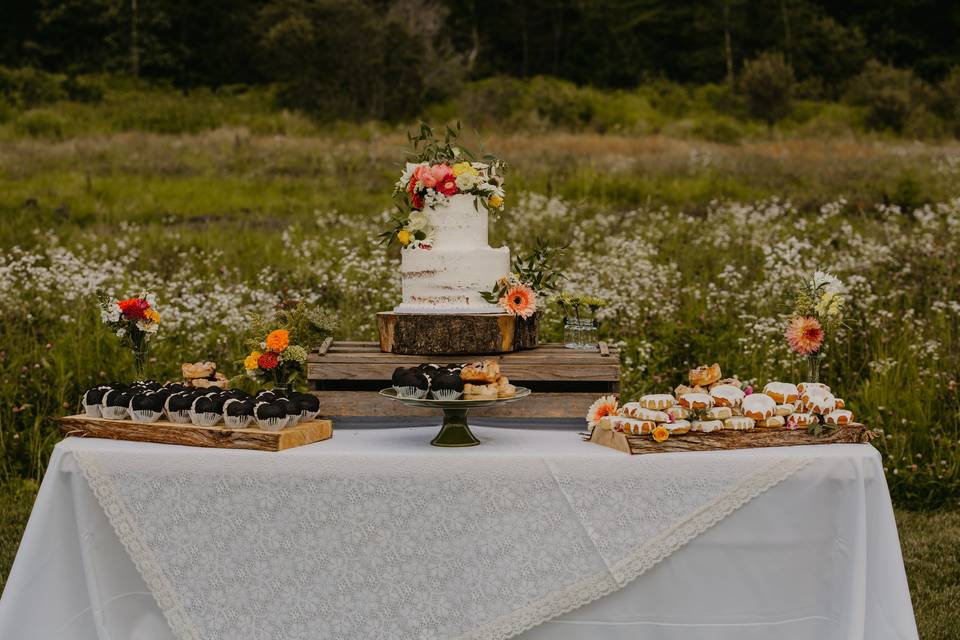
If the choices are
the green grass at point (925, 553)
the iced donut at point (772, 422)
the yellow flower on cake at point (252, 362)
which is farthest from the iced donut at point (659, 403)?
the green grass at point (925, 553)

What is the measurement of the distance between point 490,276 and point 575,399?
22.4 inches

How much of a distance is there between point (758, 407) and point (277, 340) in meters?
1.66

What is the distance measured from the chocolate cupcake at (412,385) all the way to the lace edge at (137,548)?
34.2 inches

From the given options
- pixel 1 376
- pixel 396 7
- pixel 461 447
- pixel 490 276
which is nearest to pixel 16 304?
pixel 1 376

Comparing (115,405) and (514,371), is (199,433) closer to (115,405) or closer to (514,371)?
(115,405)

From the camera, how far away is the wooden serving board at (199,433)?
3.05 m

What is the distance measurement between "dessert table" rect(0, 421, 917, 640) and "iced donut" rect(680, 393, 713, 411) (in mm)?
183

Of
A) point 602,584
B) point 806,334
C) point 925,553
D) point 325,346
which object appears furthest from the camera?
point 925,553

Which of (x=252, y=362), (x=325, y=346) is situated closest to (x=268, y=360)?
(x=252, y=362)

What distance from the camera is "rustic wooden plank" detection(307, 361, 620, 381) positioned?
3523 mm

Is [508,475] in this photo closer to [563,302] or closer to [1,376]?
[563,302]

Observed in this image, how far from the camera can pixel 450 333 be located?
3604 millimetres

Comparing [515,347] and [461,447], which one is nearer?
[461,447]

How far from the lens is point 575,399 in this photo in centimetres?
354
